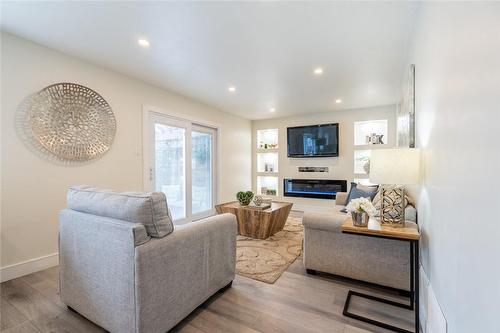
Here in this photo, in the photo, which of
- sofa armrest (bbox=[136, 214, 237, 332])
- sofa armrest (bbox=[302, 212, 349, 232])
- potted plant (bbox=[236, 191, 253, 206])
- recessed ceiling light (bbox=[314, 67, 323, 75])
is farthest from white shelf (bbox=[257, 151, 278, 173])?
sofa armrest (bbox=[136, 214, 237, 332])

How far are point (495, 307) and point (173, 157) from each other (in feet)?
13.5

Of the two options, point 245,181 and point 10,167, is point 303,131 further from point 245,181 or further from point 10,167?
point 10,167

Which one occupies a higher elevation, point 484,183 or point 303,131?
point 303,131

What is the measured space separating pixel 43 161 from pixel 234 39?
8.27 ft

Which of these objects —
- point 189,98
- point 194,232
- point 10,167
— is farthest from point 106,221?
point 189,98

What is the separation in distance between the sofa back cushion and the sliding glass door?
6.93 ft

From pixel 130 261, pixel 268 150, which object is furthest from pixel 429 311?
pixel 268 150

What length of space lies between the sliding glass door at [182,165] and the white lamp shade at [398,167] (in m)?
3.24

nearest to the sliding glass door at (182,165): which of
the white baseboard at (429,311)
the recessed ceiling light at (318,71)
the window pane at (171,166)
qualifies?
the window pane at (171,166)

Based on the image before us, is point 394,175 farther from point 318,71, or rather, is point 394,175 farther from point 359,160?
point 359,160

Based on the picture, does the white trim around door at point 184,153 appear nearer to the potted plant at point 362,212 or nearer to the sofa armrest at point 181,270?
the sofa armrest at point 181,270

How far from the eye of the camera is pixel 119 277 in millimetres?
1349

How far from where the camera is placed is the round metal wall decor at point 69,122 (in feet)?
7.95

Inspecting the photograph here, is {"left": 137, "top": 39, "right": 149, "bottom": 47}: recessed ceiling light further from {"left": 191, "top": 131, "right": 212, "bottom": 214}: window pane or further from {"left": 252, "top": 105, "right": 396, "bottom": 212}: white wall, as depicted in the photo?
{"left": 252, "top": 105, "right": 396, "bottom": 212}: white wall
